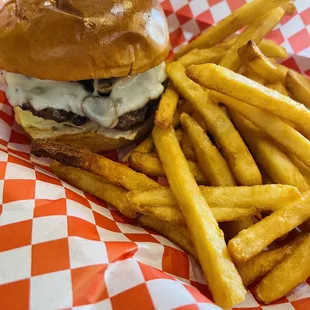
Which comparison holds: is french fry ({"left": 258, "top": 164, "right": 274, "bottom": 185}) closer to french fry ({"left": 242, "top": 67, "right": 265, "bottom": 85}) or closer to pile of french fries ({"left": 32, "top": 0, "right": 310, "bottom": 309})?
pile of french fries ({"left": 32, "top": 0, "right": 310, "bottom": 309})

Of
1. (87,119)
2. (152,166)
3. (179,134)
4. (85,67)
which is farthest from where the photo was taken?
(87,119)

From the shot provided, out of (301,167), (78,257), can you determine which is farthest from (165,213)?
(301,167)

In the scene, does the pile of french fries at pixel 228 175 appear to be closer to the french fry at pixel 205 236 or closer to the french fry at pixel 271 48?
the french fry at pixel 205 236

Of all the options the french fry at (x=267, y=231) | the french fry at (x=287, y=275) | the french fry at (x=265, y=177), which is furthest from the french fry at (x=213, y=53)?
the french fry at (x=287, y=275)

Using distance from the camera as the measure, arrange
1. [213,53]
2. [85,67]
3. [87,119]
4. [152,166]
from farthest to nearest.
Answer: [213,53], [87,119], [85,67], [152,166]

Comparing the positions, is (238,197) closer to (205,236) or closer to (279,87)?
(205,236)

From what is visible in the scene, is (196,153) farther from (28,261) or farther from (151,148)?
(28,261)

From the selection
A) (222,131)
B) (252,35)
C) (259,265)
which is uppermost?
(252,35)
